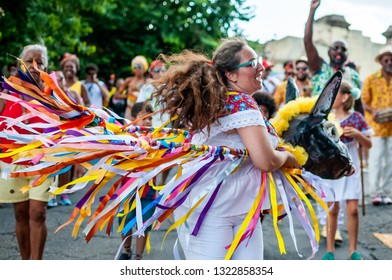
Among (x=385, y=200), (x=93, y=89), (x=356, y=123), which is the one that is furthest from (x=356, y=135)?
(x=93, y=89)

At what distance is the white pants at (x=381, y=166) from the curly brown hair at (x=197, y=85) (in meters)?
4.90

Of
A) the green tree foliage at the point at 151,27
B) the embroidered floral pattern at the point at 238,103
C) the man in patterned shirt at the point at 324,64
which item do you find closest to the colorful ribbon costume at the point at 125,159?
the embroidered floral pattern at the point at 238,103

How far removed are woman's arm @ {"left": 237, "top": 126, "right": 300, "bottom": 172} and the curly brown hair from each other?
17 cm

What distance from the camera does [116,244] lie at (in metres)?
5.41

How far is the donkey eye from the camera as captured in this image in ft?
10.8

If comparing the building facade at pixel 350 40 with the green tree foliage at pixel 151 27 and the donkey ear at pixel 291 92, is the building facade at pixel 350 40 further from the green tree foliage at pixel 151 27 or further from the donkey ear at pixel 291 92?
the green tree foliage at pixel 151 27

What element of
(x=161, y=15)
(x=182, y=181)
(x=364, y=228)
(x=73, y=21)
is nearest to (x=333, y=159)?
(x=182, y=181)

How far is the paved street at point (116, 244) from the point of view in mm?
5059

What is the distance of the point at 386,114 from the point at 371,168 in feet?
2.57

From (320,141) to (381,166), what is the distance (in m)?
4.71

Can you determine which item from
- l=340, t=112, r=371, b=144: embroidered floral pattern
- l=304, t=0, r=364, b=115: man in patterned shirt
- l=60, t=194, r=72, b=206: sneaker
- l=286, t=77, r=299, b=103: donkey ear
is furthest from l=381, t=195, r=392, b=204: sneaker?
l=286, t=77, r=299, b=103: donkey ear

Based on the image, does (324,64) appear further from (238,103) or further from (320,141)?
(238,103)

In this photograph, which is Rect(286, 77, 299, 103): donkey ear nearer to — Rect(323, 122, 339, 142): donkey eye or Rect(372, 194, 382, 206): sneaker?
Rect(323, 122, 339, 142): donkey eye

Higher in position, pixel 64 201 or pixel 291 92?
pixel 291 92
